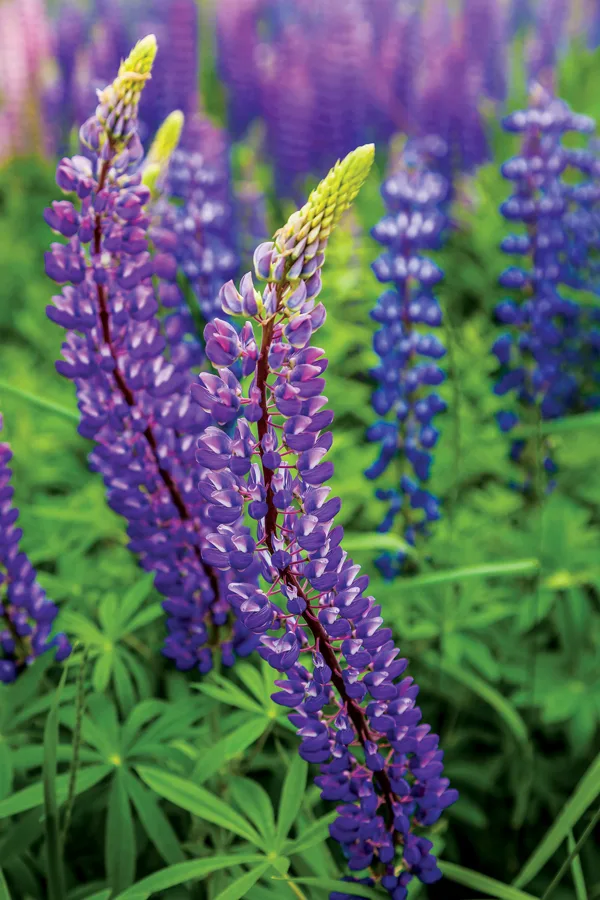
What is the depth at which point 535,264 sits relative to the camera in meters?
2.55

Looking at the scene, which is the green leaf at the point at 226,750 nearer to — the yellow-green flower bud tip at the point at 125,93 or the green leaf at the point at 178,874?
the green leaf at the point at 178,874

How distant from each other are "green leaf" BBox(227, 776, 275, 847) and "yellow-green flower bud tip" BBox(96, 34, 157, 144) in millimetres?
1103

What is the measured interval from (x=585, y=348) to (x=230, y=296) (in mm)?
2277

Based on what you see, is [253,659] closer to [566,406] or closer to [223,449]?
[223,449]

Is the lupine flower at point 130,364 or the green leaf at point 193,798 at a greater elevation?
the lupine flower at point 130,364

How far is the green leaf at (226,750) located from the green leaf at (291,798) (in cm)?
9

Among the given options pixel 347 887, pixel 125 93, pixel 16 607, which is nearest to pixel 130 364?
pixel 125 93

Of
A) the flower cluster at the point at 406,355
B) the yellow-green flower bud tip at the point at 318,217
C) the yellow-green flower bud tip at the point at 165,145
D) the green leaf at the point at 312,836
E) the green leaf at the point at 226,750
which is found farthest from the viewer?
the flower cluster at the point at 406,355

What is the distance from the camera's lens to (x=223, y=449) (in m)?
1.19

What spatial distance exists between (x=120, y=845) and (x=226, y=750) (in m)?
0.23

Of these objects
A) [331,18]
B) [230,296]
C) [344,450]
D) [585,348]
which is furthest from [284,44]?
[230,296]

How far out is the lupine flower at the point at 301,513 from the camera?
3.78 feet

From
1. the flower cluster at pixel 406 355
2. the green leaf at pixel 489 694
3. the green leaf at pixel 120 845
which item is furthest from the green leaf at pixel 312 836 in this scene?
the flower cluster at pixel 406 355

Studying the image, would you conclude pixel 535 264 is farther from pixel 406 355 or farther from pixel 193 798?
pixel 193 798
